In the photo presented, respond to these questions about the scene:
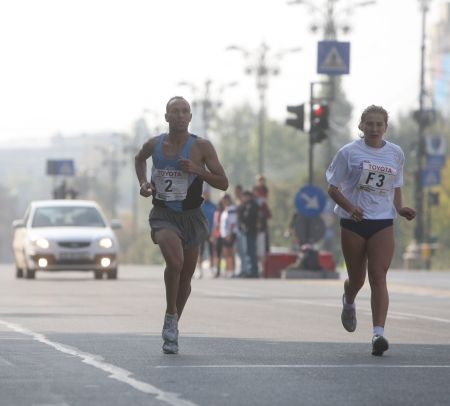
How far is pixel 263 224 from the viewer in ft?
124

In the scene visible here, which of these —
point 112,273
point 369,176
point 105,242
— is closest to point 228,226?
point 112,273

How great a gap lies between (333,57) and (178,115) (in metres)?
22.1

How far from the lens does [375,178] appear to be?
592 inches

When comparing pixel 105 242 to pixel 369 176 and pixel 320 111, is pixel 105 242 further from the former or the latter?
pixel 369 176

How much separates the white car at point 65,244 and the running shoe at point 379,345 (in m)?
22.0

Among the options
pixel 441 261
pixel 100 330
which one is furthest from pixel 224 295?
pixel 441 261

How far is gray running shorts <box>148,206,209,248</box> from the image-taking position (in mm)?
14812

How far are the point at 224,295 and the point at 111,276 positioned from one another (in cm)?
941

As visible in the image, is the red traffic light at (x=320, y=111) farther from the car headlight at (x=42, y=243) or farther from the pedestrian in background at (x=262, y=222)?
the car headlight at (x=42, y=243)

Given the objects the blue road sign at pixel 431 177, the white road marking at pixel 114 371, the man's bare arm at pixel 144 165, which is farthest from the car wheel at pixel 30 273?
the blue road sign at pixel 431 177

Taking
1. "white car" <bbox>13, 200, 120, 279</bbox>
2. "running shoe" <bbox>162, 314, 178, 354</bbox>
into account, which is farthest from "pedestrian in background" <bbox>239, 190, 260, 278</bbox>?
"running shoe" <bbox>162, 314, 178, 354</bbox>

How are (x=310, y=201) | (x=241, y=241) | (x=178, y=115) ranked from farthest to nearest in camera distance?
(x=241, y=241) → (x=310, y=201) → (x=178, y=115)

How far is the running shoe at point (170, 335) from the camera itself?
46.8 ft

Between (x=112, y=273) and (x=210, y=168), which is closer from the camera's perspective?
(x=210, y=168)
